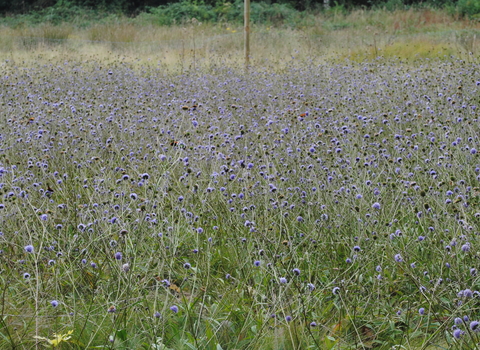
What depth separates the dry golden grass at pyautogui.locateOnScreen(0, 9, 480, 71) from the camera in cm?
1126

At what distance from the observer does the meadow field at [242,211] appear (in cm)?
230

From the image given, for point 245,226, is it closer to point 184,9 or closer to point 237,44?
point 237,44

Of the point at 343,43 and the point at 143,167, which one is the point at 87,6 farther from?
the point at 143,167

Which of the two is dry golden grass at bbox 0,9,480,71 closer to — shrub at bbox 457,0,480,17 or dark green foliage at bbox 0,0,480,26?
shrub at bbox 457,0,480,17

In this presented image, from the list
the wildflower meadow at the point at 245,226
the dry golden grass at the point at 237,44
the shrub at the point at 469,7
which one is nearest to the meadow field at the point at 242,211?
the wildflower meadow at the point at 245,226

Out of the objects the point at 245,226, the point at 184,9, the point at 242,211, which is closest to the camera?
the point at 245,226

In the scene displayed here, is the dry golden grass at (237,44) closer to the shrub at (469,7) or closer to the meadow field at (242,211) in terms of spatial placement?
the shrub at (469,7)

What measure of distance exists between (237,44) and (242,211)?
11929 mm

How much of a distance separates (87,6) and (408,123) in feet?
85.2

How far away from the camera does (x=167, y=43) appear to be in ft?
50.0

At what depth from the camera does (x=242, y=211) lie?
3.30 m

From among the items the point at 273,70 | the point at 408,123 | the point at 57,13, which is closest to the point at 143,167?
the point at 408,123

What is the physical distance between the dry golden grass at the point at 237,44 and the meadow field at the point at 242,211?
3.88ft

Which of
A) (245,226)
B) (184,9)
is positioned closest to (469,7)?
(184,9)
